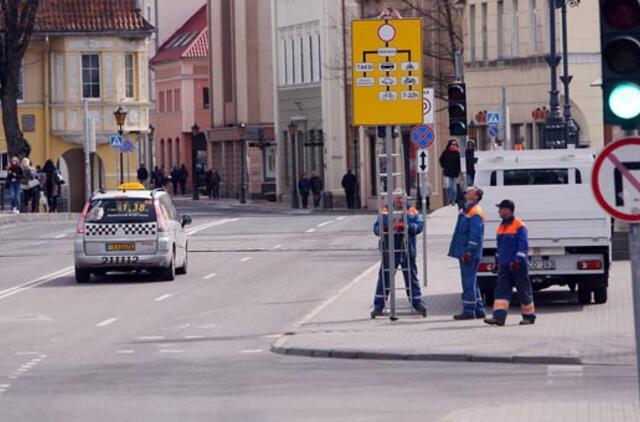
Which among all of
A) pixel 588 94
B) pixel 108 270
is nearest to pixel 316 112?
pixel 588 94

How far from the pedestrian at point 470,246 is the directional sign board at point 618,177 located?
11.0 metres

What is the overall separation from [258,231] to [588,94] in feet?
60.4

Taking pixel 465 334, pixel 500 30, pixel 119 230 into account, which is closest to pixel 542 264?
pixel 465 334

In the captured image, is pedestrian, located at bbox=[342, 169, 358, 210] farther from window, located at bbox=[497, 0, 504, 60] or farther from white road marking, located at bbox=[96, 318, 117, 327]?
white road marking, located at bbox=[96, 318, 117, 327]

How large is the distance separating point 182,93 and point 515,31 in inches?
1821

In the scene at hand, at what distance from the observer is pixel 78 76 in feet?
259

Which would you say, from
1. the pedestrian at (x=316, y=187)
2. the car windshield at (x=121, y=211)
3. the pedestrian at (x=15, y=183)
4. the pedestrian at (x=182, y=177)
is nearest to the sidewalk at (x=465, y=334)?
the car windshield at (x=121, y=211)

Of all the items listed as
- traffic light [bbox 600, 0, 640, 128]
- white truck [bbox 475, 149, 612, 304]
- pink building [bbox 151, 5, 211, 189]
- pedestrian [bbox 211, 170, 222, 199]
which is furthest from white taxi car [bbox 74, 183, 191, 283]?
pink building [bbox 151, 5, 211, 189]

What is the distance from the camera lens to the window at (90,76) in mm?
79125

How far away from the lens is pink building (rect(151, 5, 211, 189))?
11062 cm

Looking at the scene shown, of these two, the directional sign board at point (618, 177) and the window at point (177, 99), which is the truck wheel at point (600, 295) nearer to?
the directional sign board at point (618, 177)

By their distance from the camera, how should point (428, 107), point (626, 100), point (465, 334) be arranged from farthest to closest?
point (428, 107), point (465, 334), point (626, 100)

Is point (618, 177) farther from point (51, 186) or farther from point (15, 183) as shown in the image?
point (51, 186)

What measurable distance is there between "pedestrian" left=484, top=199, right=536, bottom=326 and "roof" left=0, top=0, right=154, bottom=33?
57.7m
